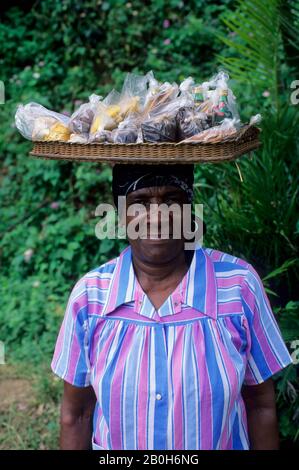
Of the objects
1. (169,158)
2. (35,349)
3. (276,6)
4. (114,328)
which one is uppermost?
(276,6)

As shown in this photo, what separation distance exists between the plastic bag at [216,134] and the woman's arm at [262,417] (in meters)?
0.81

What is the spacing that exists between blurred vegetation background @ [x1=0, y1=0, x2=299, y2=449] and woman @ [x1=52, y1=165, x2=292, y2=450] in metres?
0.89

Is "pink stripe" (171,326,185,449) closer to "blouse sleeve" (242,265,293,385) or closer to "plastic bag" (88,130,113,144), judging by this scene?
"blouse sleeve" (242,265,293,385)

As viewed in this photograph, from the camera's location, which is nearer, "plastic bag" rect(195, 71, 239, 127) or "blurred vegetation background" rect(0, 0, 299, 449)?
"plastic bag" rect(195, 71, 239, 127)

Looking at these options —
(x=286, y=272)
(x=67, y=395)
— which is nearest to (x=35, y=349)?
(x=286, y=272)

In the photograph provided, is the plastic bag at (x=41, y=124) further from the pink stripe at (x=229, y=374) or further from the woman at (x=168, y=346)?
the pink stripe at (x=229, y=374)

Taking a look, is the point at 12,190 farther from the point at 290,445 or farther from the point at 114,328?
the point at 114,328

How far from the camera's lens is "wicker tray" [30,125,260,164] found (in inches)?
62.3

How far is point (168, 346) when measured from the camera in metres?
1.81

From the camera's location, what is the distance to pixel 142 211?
1.84 meters

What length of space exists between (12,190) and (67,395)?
385 cm

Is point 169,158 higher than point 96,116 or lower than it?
lower

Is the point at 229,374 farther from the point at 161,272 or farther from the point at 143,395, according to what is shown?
the point at 161,272

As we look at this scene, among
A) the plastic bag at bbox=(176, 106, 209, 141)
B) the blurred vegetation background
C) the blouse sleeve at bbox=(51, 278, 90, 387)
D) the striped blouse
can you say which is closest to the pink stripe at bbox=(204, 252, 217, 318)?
the striped blouse
